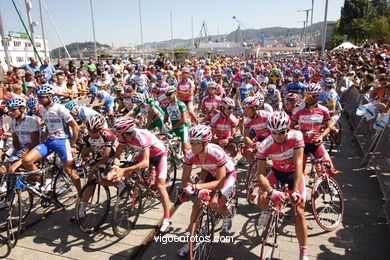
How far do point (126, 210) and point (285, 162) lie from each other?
290 cm

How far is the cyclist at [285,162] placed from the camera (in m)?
3.68

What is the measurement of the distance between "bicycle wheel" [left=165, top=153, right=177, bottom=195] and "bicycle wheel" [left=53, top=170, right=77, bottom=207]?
7.01 ft

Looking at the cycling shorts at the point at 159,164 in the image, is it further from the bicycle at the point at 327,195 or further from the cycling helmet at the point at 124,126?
the bicycle at the point at 327,195

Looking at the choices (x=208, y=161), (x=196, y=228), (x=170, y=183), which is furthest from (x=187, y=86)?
(x=196, y=228)

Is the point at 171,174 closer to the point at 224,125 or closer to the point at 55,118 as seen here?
the point at 224,125

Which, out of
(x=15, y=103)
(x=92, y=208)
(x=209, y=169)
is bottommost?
(x=92, y=208)

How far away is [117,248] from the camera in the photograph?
177 inches

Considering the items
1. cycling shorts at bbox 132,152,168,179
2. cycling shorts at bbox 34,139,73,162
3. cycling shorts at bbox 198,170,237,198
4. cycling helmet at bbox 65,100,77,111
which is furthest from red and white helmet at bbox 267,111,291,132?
cycling helmet at bbox 65,100,77,111

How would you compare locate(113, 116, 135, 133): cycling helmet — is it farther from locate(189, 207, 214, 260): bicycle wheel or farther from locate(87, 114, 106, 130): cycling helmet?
locate(189, 207, 214, 260): bicycle wheel

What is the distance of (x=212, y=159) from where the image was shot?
13.1ft

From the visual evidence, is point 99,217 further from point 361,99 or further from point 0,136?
point 361,99

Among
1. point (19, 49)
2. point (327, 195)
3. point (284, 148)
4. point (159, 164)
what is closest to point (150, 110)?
point (159, 164)

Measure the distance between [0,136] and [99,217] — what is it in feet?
11.5

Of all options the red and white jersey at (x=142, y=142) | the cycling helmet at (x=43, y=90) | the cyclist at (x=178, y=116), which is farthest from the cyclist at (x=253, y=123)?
the cycling helmet at (x=43, y=90)
